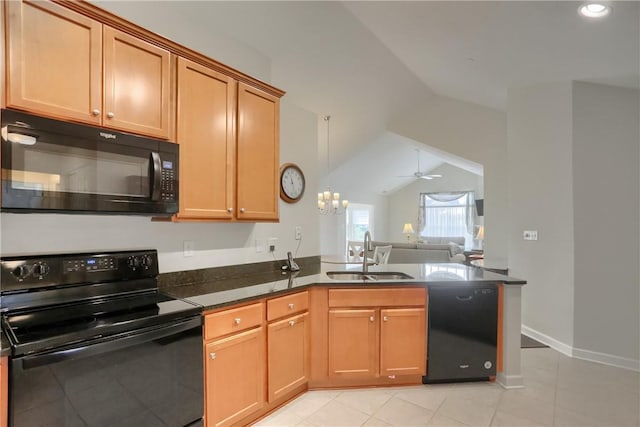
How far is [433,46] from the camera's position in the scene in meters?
3.59

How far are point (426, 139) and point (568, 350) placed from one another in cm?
399

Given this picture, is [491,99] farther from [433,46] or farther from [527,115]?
[433,46]

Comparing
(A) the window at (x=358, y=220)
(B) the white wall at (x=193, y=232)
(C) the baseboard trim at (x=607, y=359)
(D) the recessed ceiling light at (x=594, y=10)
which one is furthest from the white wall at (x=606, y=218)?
(A) the window at (x=358, y=220)

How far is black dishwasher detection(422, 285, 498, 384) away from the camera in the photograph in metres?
2.59

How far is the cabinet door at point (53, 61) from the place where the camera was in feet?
4.79

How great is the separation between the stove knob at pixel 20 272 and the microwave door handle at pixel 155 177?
635 mm

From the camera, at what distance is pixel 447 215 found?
37.2 ft

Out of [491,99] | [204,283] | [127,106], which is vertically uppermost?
[491,99]

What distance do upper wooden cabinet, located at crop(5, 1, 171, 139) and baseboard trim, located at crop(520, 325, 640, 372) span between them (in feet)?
12.1

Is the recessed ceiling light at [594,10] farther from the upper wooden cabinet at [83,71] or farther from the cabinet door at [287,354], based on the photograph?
the cabinet door at [287,354]

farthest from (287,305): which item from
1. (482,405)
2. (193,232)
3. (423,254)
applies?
(423,254)

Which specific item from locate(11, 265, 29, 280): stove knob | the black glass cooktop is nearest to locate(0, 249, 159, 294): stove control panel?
locate(11, 265, 29, 280): stove knob

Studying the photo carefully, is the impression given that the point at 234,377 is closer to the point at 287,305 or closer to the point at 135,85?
the point at 287,305

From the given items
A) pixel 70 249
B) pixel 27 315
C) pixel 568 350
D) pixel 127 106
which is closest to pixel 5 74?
pixel 127 106
